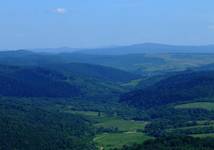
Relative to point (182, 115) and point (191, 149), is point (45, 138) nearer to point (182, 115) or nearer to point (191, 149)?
point (191, 149)

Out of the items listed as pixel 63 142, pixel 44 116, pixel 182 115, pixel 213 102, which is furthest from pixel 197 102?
pixel 63 142

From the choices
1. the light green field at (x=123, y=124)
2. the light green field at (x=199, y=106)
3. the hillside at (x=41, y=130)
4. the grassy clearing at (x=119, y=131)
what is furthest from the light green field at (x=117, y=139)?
the light green field at (x=199, y=106)

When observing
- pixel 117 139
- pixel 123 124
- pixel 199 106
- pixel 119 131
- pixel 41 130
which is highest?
pixel 41 130

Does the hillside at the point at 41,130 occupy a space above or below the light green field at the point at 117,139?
above

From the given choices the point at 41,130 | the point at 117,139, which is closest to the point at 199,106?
the point at 117,139

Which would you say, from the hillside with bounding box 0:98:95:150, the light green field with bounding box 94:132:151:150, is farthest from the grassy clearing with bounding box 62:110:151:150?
the hillside with bounding box 0:98:95:150

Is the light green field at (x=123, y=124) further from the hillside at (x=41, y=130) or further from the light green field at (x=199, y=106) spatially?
the light green field at (x=199, y=106)

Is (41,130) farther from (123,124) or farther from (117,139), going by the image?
(123,124)

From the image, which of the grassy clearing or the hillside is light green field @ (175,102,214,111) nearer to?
the grassy clearing

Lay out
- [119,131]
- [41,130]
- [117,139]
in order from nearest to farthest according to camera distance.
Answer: [41,130]
[117,139]
[119,131]
